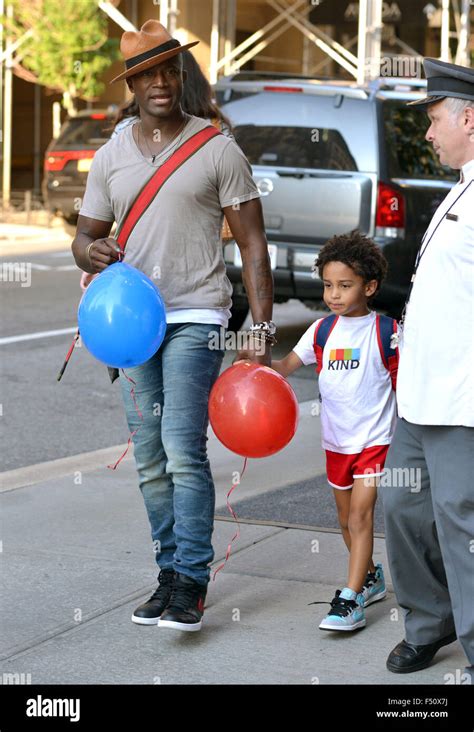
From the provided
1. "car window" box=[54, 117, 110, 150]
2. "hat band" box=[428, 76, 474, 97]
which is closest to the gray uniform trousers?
"hat band" box=[428, 76, 474, 97]

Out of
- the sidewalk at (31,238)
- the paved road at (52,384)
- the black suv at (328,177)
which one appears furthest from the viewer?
the sidewalk at (31,238)

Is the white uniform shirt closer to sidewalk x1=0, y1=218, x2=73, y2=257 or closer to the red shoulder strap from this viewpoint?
the red shoulder strap

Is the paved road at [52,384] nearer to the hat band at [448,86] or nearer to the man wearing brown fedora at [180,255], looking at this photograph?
the man wearing brown fedora at [180,255]

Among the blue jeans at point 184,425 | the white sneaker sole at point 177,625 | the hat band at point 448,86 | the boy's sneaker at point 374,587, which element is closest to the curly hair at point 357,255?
the blue jeans at point 184,425

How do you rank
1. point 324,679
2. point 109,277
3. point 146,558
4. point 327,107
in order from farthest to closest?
1. point 327,107
2. point 146,558
3. point 109,277
4. point 324,679

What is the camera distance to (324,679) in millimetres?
4137

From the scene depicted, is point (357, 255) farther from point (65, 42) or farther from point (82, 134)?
point (65, 42)

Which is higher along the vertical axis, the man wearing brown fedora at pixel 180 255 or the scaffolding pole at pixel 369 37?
the scaffolding pole at pixel 369 37

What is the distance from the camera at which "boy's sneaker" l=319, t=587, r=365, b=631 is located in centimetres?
452

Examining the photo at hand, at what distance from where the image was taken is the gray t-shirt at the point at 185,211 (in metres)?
4.55

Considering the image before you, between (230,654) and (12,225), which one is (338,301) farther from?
(12,225)

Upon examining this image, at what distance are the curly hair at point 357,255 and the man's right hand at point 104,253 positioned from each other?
2.50 feet
